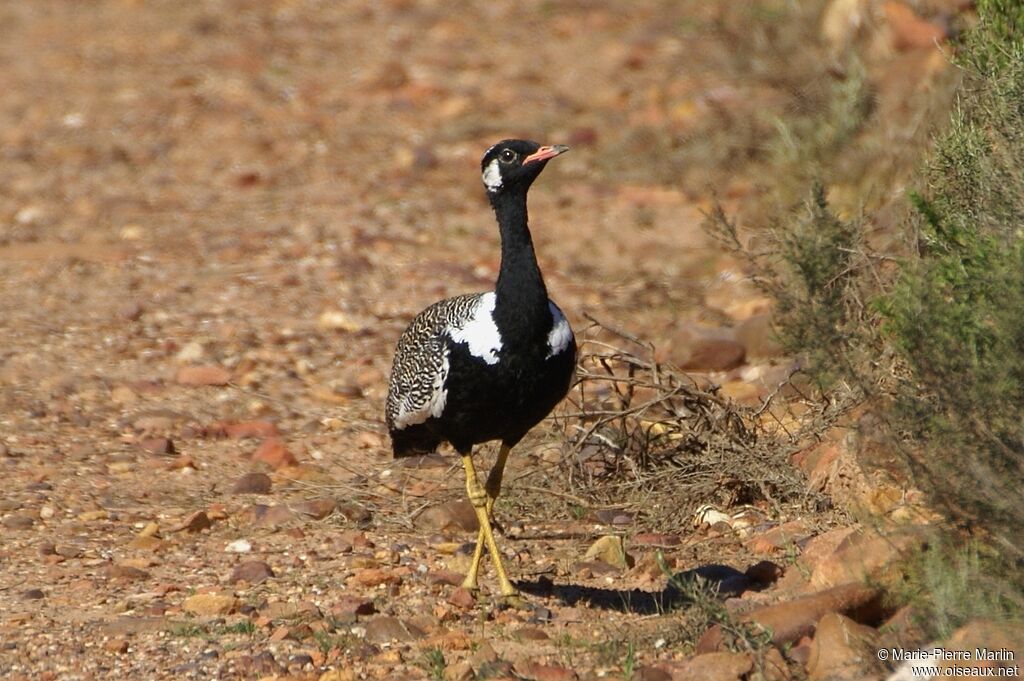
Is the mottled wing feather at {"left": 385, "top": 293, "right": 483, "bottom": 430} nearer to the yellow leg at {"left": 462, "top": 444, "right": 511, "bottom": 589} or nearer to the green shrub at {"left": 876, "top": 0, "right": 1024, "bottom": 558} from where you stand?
the yellow leg at {"left": 462, "top": 444, "right": 511, "bottom": 589}

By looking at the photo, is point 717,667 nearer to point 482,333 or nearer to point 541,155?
point 482,333

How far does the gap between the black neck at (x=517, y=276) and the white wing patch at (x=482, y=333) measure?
0.04 meters

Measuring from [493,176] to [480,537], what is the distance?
4.68 feet

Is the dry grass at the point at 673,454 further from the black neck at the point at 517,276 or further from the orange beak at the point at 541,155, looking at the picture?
the orange beak at the point at 541,155

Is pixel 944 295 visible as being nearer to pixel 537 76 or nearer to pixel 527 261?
pixel 527 261

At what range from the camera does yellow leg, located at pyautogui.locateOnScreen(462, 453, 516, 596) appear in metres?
5.99

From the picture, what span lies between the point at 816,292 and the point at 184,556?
2.73m

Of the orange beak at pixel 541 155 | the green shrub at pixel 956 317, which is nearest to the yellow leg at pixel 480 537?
the orange beak at pixel 541 155

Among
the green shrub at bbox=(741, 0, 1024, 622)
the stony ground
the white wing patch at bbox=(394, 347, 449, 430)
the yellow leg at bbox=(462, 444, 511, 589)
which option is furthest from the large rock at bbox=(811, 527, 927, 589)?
the white wing patch at bbox=(394, 347, 449, 430)

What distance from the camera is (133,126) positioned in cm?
1334

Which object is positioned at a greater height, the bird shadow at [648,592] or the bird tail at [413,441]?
the bird tail at [413,441]

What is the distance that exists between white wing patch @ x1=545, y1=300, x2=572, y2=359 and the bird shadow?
936 millimetres

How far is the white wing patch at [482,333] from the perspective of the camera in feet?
19.1

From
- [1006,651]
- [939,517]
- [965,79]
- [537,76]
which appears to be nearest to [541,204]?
[537,76]
